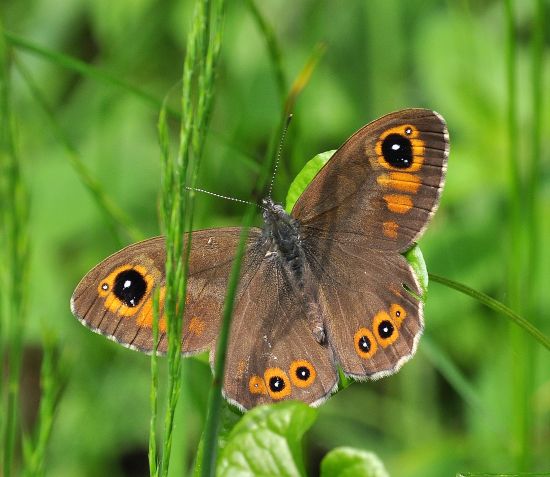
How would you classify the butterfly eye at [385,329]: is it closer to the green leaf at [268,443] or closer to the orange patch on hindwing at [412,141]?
the orange patch on hindwing at [412,141]

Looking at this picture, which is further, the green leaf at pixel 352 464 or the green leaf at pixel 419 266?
the green leaf at pixel 419 266

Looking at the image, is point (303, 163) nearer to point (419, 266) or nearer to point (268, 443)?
point (419, 266)

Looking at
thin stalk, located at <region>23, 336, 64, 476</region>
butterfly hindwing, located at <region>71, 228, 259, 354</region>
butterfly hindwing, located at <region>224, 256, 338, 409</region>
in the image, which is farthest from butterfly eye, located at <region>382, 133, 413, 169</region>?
thin stalk, located at <region>23, 336, 64, 476</region>

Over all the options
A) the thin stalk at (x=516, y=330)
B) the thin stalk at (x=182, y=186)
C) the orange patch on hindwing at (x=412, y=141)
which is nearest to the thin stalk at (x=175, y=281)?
the thin stalk at (x=182, y=186)

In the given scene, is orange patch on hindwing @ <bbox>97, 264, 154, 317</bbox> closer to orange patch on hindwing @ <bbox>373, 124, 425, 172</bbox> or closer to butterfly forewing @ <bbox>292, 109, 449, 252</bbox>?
butterfly forewing @ <bbox>292, 109, 449, 252</bbox>

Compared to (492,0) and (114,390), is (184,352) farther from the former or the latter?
(492,0)

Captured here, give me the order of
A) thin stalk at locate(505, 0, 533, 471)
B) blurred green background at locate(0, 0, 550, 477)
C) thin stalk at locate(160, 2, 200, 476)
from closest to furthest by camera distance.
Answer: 1. thin stalk at locate(160, 2, 200, 476)
2. thin stalk at locate(505, 0, 533, 471)
3. blurred green background at locate(0, 0, 550, 477)
